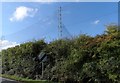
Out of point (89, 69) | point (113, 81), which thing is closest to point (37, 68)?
point (89, 69)

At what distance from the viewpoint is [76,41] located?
1720 centimetres

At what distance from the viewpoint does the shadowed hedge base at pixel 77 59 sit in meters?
14.8

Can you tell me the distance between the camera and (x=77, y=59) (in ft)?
53.8

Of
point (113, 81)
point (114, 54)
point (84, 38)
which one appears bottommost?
point (113, 81)

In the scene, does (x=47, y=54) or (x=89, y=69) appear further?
(x=47, y=54)

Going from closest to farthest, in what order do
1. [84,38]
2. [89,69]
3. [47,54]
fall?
1. [89,69]
2. [84,38]
3. [47,54]

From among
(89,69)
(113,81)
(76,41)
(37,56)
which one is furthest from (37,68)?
(113,81)

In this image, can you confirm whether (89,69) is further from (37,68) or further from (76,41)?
(37,68)

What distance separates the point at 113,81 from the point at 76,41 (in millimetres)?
3505

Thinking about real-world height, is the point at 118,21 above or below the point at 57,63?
above

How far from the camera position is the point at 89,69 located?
15.6 meters

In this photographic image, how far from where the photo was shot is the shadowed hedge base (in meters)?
14.8

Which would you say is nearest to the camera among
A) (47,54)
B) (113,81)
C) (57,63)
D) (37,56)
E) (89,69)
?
(113,81)

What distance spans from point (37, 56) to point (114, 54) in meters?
7.52
